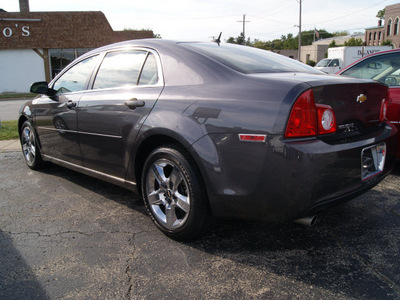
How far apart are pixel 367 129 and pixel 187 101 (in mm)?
1420

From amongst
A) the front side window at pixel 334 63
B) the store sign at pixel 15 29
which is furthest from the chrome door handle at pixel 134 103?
the store sign at pixel 15 29

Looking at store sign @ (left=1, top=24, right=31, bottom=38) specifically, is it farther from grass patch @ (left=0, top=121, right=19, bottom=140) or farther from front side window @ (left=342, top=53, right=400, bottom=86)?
front side window @ (left=342, top=53, right=400, bottom=86)

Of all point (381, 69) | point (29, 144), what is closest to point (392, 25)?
point (381, 69)

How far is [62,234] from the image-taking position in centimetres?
315

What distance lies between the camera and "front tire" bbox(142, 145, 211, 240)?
8.91 feet

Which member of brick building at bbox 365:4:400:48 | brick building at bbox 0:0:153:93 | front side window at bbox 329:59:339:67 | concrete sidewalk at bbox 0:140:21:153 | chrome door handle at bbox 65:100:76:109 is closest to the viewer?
chrome door handle at bbox 65:100:76:109

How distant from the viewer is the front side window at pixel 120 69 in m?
3.37

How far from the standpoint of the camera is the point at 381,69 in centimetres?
489

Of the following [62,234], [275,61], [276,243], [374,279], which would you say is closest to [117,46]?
[275,61]

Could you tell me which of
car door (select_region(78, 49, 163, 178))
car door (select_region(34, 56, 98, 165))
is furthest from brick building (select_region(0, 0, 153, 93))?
car door (select_region(78, 49, 163, 178))

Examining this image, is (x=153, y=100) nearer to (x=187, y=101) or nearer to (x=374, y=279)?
(x=187, y=101)

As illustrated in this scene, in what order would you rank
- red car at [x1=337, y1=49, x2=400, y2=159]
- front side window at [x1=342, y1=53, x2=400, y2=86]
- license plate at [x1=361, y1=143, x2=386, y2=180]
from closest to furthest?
license plate at [x1=361, y1=143, x2=386, y2=180] → red car at [x1=337, y1=49, x2=400, y2=159] → front side window at [x1=342, y1=53, x2=400, y2=86]

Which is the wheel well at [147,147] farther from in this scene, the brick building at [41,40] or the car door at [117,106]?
the brick building at [41,40]

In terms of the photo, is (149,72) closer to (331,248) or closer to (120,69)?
(120,69)
